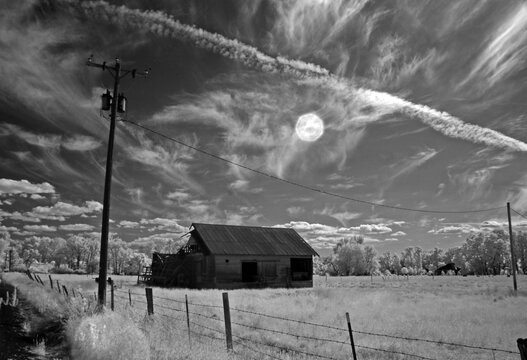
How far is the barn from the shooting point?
32.4 metres

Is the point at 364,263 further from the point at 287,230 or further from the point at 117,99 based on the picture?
the point at 117,99

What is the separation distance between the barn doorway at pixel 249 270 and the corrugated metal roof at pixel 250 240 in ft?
4.42

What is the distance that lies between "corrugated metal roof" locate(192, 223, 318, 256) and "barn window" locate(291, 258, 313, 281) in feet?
2.93

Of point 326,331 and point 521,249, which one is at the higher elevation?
point 521,249

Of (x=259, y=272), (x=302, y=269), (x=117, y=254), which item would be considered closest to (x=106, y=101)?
(x=259, y=272)

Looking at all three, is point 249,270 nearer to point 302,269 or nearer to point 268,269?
point 268,269

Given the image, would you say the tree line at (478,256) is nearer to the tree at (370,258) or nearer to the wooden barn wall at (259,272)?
the tree at (370,258)

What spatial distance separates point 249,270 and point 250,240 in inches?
106

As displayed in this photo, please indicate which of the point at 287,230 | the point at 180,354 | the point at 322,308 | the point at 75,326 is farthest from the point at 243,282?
the point at 180,354

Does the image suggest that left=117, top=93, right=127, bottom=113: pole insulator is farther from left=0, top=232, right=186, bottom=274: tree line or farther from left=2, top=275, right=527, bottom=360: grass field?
left=0, top=232, right=186, bottom=274: tree line

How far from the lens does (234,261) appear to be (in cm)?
3303

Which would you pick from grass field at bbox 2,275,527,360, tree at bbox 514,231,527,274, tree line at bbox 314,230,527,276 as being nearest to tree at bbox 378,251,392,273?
tree line at bbox 314,230,527,276

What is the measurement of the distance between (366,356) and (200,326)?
4953 millimetres

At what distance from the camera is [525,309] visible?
664 inches
